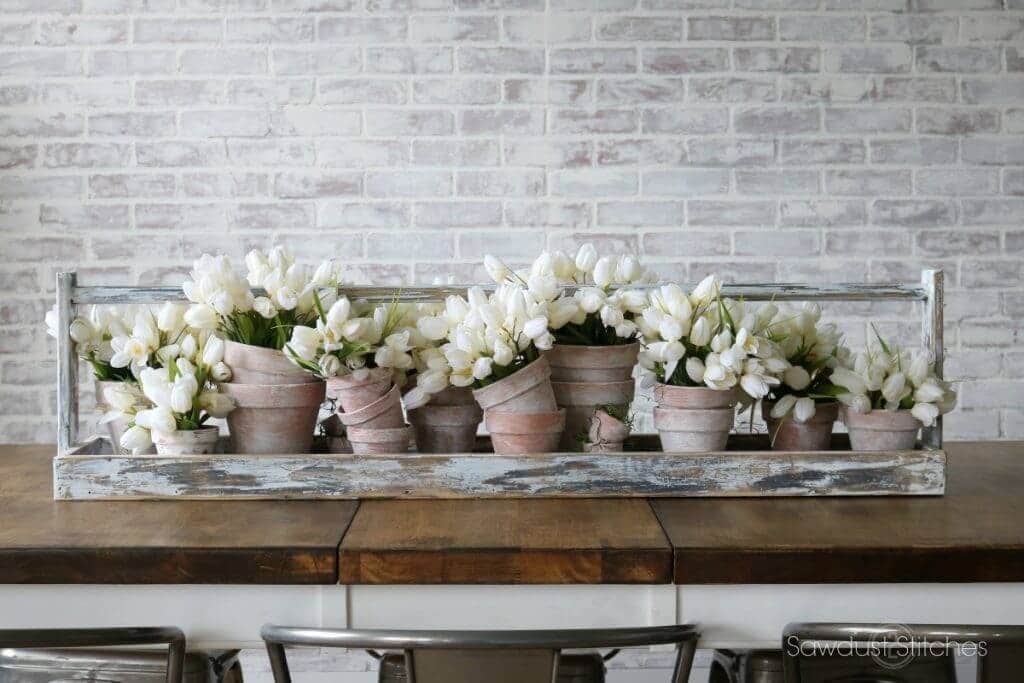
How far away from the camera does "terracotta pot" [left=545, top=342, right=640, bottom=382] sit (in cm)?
164

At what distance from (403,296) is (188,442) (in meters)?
0.39

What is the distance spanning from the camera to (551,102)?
318 centimetres

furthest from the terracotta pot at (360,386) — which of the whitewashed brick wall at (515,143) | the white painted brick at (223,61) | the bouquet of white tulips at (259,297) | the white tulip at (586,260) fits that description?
the white painted brick at (223,61)

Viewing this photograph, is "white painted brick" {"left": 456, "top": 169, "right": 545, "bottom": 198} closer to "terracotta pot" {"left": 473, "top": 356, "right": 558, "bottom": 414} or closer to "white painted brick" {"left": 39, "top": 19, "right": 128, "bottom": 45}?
"white painted brick" {"left": 39, "top": 19, "right": 128, "bottom": 45}

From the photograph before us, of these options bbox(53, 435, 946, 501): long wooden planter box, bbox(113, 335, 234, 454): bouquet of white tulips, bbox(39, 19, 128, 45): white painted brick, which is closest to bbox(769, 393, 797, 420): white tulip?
bbox(53, 435, 946, 501): long wooden planter box

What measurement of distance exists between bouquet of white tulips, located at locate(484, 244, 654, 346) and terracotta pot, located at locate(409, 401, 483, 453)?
0.61ft

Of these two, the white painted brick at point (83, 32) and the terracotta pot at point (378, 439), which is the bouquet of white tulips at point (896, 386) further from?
the white painted brick at point (83, 32)

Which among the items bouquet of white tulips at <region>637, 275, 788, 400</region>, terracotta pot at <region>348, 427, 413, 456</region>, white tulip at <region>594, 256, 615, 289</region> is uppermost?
white tulip at <region>594, 256, 615, 289</region>

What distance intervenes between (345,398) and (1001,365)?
7.68 ft

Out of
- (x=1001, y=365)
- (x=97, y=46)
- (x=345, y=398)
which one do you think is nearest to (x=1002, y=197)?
(x=1001, y=365)

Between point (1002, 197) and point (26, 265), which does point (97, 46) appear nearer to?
point (26, 265)

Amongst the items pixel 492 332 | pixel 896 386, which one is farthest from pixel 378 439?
pixel 896 386

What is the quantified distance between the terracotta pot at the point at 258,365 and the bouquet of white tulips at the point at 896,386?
84 centimetres

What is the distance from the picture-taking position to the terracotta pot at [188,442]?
1.59 meters
